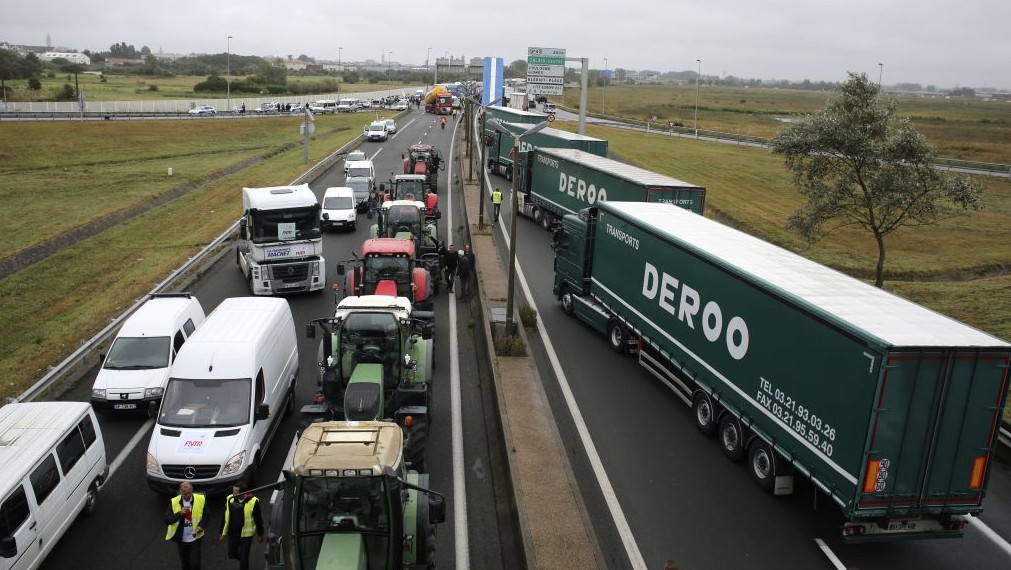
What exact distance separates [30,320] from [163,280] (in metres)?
3.77

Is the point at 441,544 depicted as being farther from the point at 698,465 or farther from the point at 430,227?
the point at 430,227

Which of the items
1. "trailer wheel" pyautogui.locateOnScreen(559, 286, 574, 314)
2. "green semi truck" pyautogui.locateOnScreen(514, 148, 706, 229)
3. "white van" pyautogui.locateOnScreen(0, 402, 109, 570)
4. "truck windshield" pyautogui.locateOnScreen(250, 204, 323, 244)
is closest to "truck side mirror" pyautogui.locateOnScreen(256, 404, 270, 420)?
"white van" pyautogui.locateOnScreen(0, 402, 109, 570)

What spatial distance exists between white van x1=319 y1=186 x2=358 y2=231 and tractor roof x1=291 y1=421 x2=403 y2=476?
2389 centimetres

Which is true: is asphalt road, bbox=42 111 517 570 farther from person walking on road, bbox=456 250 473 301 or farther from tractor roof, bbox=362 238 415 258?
tractor roof, bbox=362 238 415 258

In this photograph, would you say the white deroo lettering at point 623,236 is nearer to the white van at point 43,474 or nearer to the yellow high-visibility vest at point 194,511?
the yellow high-visibility vest at point 194,511

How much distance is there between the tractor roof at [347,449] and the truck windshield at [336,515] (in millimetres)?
152

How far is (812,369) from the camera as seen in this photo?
11.3 m

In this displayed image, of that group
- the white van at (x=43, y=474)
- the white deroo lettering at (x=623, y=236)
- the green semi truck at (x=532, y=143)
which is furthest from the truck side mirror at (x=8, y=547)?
the green semi truck at (x=532, y=143)

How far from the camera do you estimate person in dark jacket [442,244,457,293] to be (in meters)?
23.8

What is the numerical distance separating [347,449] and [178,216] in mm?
33415

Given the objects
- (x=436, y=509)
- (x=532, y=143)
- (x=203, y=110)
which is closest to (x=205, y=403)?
(x=436, y=509)

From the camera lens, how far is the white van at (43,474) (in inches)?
372

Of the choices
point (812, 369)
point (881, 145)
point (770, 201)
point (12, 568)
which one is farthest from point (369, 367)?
point (770, 201)

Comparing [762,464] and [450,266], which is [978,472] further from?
[450,266]
